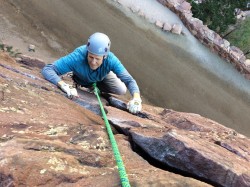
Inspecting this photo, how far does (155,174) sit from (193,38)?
961 cm

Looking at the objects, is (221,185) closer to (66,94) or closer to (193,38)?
(66,94)

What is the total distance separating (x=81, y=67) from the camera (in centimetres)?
529

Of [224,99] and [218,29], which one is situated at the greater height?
[218,29]

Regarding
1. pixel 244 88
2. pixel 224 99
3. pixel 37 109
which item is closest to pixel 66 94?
pixel 37 109

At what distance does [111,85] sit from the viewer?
6.29 metres

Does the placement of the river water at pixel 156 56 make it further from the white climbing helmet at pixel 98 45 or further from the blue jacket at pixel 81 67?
the white climbing helmet at pixel 98 45

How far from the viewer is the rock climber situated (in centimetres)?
486

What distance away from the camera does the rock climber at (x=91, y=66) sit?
4855 millimetres

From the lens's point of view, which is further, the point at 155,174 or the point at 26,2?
the point at 26,2

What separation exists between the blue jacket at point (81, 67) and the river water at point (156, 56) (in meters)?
5.04

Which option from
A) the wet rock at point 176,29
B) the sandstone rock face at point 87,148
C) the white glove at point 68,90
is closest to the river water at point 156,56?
the wet rock at point 176,29

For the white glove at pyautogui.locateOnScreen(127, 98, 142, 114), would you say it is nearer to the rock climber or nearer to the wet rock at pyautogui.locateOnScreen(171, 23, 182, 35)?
the rock climber

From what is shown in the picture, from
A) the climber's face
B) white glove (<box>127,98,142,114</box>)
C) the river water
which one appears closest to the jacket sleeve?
the climber's face

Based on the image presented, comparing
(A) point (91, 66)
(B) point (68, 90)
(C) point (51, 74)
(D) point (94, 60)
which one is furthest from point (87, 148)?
(C) point (51, 74)
